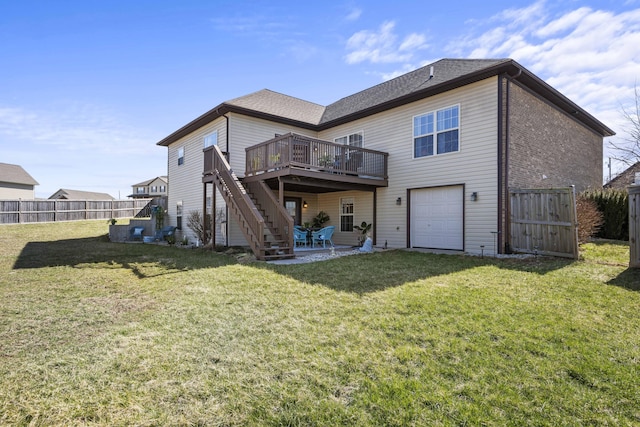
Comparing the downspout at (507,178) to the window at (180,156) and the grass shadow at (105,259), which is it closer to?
the grass shadow at (105,259)

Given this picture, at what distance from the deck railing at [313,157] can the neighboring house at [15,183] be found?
3359cm

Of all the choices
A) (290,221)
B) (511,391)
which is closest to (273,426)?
(511,391)

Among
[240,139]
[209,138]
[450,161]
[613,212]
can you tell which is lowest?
[613,212]

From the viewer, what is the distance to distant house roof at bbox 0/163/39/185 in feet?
102

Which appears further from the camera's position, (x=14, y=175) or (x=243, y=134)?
(x=14, y=175)

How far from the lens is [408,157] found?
11.9 m

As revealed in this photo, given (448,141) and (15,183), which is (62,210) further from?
(448,141)

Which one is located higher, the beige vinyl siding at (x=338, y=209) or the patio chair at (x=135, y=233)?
the beige vinyl siding at (x=338, y=209)

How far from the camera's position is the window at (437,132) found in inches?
420

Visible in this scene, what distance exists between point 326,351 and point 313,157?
27.7ft

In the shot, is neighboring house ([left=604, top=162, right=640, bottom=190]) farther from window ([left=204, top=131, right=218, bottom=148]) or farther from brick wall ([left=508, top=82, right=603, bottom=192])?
window ([left=204, top=131, right=218, bottom=148])

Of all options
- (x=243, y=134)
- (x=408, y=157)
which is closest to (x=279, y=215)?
(x=243, y=134)

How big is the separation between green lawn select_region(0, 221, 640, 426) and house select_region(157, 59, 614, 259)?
4269mm

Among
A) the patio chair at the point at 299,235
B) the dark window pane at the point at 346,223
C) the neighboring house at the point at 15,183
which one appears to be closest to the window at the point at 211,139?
the patio chair at the point at 299,235
